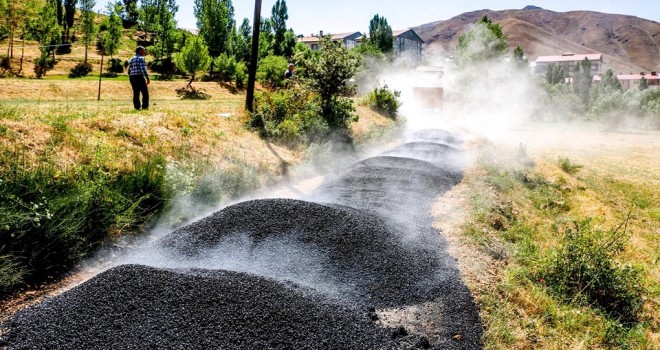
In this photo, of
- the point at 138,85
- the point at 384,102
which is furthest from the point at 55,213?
the point at 384,102

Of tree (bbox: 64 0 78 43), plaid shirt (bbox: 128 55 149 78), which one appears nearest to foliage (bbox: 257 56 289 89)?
plaid shirt (bbox: 128 55 149 78)

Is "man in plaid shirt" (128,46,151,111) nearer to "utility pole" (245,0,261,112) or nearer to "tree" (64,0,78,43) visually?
"utility pole" (245,0,261,112)

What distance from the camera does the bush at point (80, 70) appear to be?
1238 inches

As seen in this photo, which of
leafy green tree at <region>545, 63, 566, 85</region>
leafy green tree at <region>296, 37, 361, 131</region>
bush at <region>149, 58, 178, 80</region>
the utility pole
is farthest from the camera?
leafy green tree at <region>545, 63, 566, 85</region>

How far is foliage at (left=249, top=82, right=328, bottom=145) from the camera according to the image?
11.7 metres

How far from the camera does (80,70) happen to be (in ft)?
107

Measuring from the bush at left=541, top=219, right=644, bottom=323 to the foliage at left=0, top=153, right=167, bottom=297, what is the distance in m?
5.87

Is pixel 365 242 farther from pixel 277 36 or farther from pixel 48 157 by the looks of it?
pixel 277 36

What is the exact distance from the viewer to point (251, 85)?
12172mm

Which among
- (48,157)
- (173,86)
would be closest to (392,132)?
(48,157)

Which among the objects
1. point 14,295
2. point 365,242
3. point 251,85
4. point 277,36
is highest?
point 277,36

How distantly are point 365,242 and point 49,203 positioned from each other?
394cm

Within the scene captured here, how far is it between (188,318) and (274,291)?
85 centimetres

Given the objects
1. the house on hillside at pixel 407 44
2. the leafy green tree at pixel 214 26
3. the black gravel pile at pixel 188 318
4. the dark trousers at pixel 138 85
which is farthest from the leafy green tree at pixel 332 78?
the house on hillside at pixel 407 44
